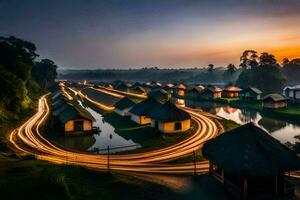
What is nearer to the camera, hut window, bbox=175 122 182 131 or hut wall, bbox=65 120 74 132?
hut window, bbox=175 122 182 131

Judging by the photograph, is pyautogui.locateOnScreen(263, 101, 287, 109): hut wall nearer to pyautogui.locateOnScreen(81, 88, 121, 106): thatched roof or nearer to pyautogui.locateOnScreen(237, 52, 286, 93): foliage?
pyautogui.locateOnScreen(237, 52, 286, 93): foliage

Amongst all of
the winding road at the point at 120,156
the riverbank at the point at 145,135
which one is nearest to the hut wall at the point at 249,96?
the riverbank at the point at 145,135

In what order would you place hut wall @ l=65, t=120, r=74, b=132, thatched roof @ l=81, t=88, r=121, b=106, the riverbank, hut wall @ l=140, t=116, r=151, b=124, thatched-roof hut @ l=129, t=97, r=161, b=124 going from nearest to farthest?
the riverbank, hut wall @ l=65, t=120, r=74, b=132, thatched-roof hut @ l=129, t=97, r=161, b=124, hut wall @ l=140, t=116, r=151, b=124, thatched roof @ l=81, t=88, r=121, b=106

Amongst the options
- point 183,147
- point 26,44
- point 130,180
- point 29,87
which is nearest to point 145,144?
point 183,147

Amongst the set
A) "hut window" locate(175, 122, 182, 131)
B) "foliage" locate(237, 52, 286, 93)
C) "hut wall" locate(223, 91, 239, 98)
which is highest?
"foliage" locate(237, 52, 286, 93)

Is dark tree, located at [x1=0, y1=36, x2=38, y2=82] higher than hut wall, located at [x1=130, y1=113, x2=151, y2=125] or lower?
higher

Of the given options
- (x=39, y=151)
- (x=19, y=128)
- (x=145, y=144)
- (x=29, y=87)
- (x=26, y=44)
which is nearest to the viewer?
(x=39, y=151)

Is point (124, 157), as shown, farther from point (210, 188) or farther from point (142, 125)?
point (142, 125)

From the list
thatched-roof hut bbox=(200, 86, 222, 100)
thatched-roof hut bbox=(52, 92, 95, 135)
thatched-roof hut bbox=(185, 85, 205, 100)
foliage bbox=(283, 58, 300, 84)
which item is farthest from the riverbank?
foliage bbox=(283, 58, 300, 84)
